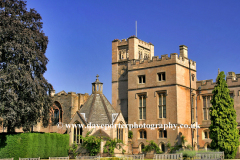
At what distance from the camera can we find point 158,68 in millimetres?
39250

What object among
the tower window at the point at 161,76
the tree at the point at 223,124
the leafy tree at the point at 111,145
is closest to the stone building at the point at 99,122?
the leafy tree at the point at 111,145

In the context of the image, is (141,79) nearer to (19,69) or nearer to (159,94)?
(159,94)

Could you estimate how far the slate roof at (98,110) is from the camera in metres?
36.4

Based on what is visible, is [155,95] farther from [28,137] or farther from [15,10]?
[15,10]

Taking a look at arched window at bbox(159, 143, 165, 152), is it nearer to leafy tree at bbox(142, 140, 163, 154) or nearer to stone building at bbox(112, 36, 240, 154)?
stone building at bbox(112, 36, 240, 154)

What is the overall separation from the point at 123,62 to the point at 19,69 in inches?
683

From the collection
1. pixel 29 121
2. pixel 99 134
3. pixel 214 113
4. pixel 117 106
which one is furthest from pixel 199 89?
pixel 29 121

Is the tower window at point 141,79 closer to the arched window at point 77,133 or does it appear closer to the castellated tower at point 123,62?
the castellated tower at point 123,62

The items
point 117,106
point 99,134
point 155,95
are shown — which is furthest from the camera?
point 117,106

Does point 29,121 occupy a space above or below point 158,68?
below

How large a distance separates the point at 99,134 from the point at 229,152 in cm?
1321

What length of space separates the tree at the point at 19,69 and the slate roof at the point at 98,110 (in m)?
6.03

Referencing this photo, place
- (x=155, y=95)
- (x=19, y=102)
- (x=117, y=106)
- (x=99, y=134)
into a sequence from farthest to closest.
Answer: (x=117, y=106) → (x=155, y=95) → (x=99, y=134) → (x=19, y=102)

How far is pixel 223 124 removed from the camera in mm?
Result: 32344
